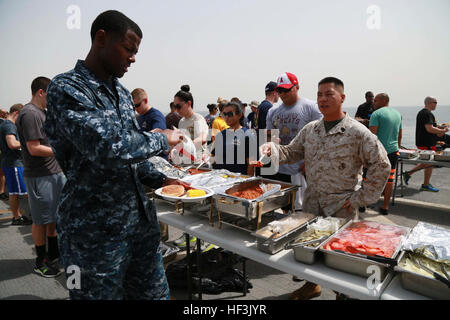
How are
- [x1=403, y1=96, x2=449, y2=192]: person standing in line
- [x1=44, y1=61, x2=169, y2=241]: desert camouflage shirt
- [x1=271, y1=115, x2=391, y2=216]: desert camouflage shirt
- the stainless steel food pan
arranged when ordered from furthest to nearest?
1. [x1=403, y1=96, x2=449, y2=192]: person standing in line
2. [x1=271, y1=115, x2=391, y2=216]: desert camouflage shirt
3. the stainless steel food pan
4. [x1=44, y1=61, x2=169, y2=241]: desert camouflage shirt

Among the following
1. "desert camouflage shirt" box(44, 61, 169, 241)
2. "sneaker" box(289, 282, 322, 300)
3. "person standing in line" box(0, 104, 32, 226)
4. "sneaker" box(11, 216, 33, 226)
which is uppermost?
"desert camouflage shirt" box(44, 61, 169, 241)

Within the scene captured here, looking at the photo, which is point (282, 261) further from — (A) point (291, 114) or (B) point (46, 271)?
(B) point (46, 271)

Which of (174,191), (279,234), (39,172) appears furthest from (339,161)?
(39,172)

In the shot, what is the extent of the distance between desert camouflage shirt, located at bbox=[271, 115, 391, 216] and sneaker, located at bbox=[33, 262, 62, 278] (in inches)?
118

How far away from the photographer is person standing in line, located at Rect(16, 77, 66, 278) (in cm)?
305

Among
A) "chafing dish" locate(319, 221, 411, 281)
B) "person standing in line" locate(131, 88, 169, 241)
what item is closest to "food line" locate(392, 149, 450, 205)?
"chafing dish" locate(319, 221, 411, 281)

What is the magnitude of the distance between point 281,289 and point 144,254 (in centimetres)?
192

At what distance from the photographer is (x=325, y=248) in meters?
1.55

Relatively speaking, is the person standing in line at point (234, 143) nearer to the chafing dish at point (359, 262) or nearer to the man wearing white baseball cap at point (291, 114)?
the man wearing white baseball cap at point (291, 114)

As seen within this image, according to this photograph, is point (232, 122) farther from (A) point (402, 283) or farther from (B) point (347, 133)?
(A) point (402, 283)

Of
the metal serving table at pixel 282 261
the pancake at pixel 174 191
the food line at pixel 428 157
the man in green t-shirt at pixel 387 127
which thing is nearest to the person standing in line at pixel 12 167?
the metal serving table at pixel 282 261

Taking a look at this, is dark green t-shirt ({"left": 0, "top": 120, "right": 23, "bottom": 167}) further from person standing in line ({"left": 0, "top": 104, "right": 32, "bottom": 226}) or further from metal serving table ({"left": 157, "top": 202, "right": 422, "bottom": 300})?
metal serving table ({"left": 157, "top": 202, "right": 422, "bottom": 300})

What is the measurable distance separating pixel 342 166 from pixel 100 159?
174cm

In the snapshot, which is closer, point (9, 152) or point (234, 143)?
point (234, 143)
